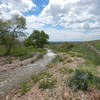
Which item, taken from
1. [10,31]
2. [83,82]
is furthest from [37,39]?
[83,82]

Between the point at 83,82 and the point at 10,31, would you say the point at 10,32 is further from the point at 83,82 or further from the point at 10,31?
the point at 83,82

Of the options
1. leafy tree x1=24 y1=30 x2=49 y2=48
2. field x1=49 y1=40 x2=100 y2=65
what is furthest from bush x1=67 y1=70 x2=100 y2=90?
leafy tree x1=24 y1=30 x2=49 y2=48

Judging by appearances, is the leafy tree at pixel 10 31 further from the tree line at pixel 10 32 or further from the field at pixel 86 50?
the field at pixel 86 50

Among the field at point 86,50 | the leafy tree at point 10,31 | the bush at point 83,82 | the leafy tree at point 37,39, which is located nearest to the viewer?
the bush at point 83,82

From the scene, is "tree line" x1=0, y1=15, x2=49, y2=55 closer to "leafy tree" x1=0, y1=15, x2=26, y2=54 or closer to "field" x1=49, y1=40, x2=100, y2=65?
"leafy tree" x1=0, y1=15, x2=26, y2=54

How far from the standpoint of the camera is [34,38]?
134ft

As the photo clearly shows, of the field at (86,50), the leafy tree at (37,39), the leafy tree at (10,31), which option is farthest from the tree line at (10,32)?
the leafy tree at (37,39)

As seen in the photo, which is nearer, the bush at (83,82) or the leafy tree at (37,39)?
the bush at (83,82)

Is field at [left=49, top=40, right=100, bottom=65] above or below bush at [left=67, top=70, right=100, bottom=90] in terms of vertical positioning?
below

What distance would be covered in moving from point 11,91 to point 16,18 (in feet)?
57.7

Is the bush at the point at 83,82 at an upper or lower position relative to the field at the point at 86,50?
upper

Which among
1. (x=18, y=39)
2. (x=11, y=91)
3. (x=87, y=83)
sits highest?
(x=18, y=39)

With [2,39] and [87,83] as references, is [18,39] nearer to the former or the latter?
[2,39]

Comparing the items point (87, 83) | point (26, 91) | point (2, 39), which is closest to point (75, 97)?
point (87, 83)
